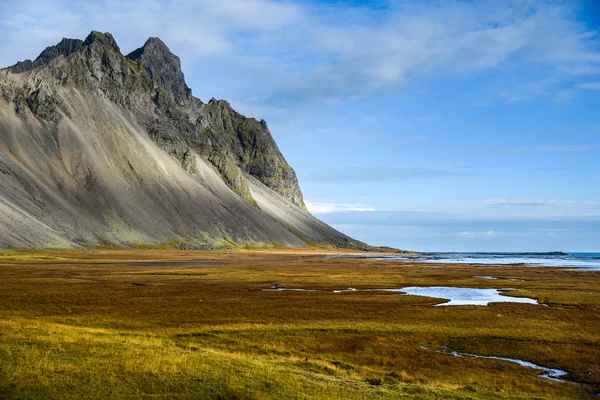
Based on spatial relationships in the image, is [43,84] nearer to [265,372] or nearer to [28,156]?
[28,156]

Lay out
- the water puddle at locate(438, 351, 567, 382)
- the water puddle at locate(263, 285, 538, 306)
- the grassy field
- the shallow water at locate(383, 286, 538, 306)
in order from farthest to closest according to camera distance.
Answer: the water puddle at locate(263, 285, 538, 306) < the shallow water at locate(383, 286, 538, 306) < the water puddle at locate(438, 351, 567, 382) < the grassy field

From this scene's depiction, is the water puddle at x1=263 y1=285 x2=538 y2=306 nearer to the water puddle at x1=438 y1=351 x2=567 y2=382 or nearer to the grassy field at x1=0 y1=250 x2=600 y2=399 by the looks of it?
the grassy field at x1=0 y1=250 x2=600 y2=399

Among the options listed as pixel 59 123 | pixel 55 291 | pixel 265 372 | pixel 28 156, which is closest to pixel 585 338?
pixel 265 372

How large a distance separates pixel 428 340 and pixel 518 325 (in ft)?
34.3

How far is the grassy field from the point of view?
22219mm

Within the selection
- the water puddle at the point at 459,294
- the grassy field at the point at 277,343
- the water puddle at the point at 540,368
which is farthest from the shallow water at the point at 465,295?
the water puddle at the point at 540,368

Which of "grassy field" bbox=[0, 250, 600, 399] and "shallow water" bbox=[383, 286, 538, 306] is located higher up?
"shallow water" bbox=[383, 286, 538, 306]

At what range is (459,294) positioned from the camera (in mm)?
68875

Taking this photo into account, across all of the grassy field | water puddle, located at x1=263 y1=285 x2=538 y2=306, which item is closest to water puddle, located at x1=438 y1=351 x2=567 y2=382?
the grassy field

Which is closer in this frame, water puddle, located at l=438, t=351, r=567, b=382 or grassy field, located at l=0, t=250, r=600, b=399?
grassy field, located at l=0, t=250, r=600, b=399

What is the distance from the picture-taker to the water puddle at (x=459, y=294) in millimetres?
60094

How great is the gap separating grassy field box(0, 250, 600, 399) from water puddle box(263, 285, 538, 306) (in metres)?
2.90

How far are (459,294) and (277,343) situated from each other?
135 ft

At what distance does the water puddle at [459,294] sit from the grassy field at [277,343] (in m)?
2.90
